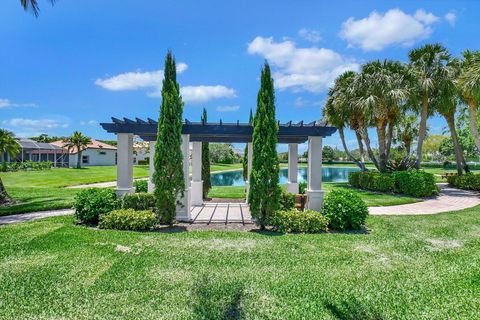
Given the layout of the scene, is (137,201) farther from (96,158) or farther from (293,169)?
(96,158)

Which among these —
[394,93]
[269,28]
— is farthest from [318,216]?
[394,93]

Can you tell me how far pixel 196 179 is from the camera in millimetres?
12500

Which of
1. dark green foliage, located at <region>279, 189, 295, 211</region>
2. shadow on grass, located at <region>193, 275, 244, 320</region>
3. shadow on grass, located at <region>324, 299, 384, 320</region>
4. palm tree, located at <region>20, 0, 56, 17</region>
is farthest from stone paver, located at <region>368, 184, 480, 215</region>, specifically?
palm tree, located at <region>20, 0, 56, 17</region>

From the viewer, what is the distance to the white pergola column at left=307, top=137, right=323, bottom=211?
9078 mm

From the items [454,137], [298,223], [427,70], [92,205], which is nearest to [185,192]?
[92,205]

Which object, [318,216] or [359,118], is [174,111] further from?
[359,118]

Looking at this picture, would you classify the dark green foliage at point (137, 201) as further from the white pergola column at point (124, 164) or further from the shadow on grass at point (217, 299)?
the shadow on grass at point (217, 299)

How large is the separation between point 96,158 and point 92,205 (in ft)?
149

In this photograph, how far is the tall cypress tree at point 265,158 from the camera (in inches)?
310

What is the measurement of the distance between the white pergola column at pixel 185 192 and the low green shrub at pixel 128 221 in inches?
45.7

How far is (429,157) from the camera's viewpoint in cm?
7981

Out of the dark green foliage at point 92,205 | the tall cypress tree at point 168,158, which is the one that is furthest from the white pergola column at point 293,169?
the dark green foliage at point 92,205

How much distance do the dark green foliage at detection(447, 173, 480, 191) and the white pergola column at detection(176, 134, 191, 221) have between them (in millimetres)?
18858

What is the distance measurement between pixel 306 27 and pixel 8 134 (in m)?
31.9
